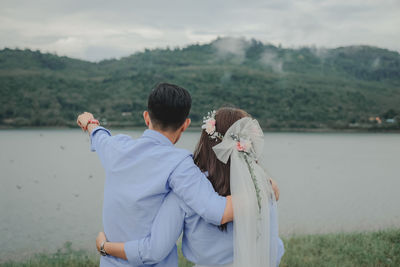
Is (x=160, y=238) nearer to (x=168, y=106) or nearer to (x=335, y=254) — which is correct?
(x=168, y=106)

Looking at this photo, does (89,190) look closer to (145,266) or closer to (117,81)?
(145,266)

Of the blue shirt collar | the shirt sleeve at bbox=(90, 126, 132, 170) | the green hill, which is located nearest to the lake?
the green hill

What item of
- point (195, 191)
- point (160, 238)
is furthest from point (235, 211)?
point (160, 238)

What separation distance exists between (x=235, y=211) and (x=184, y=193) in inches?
10.8

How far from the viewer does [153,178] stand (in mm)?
1474

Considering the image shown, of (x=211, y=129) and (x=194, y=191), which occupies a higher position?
(x=211, y=129)

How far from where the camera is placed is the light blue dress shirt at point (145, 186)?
57.1 inches

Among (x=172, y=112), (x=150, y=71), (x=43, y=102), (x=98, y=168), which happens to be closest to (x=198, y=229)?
(x=172, y=112)

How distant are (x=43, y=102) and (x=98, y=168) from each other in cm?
1835

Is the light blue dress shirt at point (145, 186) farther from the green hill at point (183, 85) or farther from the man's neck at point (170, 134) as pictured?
the green hill at point (183, 85)

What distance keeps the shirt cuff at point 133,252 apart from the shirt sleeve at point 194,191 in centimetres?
30

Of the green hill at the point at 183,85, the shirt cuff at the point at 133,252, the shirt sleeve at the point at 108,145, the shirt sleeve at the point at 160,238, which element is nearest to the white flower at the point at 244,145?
the shirt sleeve at the point at 160,238

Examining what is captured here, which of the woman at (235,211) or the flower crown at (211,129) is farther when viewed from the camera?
the flower crown at (211,129)

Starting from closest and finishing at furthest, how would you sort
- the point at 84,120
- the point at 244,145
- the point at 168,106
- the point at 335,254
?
1. the point at 168,106
2. the point at 244,145
3. the point at 84,120
4. the point at 335,254
